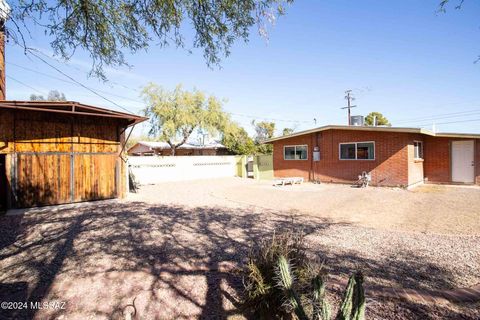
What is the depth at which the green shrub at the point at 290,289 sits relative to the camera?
211 cm

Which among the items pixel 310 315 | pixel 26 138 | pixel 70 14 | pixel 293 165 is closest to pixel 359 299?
pixel 310 315

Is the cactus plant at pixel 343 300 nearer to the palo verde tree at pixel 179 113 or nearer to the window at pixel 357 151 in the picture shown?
the window at pixel 357 151

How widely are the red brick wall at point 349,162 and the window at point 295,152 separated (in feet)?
0.81

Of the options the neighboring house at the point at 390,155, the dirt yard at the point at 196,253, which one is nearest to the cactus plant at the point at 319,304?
the dirt yard at the point at 196,253

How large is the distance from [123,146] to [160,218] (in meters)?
4.67

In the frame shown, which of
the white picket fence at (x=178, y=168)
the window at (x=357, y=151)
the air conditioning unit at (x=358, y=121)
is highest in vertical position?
the air conditioning unit at (x=358, y=121)

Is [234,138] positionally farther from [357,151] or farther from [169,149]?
[357,151]

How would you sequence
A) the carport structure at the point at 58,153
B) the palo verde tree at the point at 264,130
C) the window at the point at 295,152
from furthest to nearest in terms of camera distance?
the palo verde tree at the point at 264,130 < the window at the point at 295,152 < the carport structure at the point at 58,153

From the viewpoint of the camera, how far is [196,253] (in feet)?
15.0

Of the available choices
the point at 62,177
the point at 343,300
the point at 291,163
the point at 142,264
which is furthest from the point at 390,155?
the point at 62,177

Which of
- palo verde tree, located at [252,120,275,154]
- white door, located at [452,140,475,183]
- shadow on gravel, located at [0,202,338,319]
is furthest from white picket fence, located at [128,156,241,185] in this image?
palo verde tree, located at [252,120,275,154]

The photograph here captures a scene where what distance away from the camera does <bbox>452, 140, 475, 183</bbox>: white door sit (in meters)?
13.4

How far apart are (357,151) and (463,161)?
5005 mm

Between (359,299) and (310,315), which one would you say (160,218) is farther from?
(359,299)
